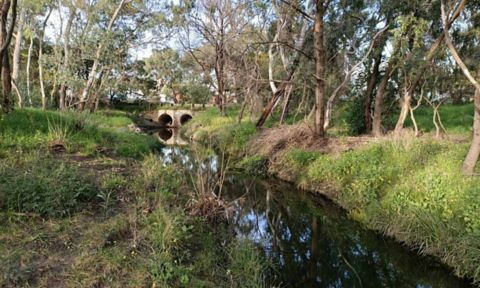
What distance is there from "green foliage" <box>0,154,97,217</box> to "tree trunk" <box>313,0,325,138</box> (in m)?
7.56

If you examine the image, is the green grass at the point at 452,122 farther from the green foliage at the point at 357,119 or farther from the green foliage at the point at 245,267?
Result: the green foliage at the point at 245,267

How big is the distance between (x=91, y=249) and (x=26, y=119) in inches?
261

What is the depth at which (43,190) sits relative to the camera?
4.22 m

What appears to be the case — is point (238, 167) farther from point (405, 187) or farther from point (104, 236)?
point (104, 236)

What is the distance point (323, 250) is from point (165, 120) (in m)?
36.2

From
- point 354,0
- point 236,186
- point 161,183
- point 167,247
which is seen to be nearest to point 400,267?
point 167,247

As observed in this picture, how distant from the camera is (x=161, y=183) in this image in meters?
5.82

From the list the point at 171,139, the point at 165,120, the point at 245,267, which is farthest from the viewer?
the point at 165,120

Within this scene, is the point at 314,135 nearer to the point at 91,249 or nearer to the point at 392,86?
the point at 392,86

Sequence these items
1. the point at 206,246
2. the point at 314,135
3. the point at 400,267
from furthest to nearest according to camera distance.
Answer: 1. the point at 314,135
2. the point at 400,267
3. the point at 206,246

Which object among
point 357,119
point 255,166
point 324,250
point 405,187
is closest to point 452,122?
point 357,119

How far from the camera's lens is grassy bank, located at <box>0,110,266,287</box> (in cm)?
307

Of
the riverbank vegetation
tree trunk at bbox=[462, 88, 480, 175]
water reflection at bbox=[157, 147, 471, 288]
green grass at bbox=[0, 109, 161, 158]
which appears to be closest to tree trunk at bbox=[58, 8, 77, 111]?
the riverbank vegetation

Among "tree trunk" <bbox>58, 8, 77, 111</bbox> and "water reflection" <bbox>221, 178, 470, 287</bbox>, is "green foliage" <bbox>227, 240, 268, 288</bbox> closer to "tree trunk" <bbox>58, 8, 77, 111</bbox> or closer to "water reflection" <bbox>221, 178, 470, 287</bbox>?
"water reflection" <bbox>221, 178, 470, 287</bbox>
